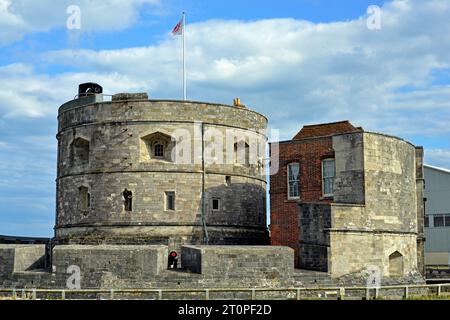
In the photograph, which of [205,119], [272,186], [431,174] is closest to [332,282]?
[272,186]

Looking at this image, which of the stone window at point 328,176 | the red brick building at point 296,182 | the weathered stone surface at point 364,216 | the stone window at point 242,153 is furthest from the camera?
the stone window at point 242,153

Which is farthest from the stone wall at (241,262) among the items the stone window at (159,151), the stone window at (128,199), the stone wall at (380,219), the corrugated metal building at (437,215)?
the corrugated metal building at (437,215)

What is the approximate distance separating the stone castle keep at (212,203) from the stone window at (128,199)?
59 millimetres

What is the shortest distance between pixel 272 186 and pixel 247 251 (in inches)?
253

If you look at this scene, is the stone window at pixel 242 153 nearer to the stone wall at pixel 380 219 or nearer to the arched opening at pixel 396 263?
the stone wall at pixel 380 219

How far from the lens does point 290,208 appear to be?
99.2 feet

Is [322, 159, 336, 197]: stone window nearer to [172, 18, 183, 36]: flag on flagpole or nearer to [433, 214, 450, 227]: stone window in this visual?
[172, 18, 183, 36]: flag on flagpole

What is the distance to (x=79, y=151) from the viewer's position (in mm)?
32469

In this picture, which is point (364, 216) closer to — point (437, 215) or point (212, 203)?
point (212, 203)

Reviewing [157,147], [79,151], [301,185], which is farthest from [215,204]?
[79,151]

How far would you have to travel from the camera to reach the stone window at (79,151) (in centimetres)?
3203

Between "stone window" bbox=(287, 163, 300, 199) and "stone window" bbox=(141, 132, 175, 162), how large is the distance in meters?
5.95

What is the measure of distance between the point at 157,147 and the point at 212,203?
394 cm

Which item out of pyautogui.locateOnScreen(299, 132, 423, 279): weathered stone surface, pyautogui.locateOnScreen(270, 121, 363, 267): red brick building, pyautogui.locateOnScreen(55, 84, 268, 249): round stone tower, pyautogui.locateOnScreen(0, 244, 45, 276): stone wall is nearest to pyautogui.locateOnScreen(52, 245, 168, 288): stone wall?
pyautogui.locateOnScreen(0, 244, 45, 276): stone wall
